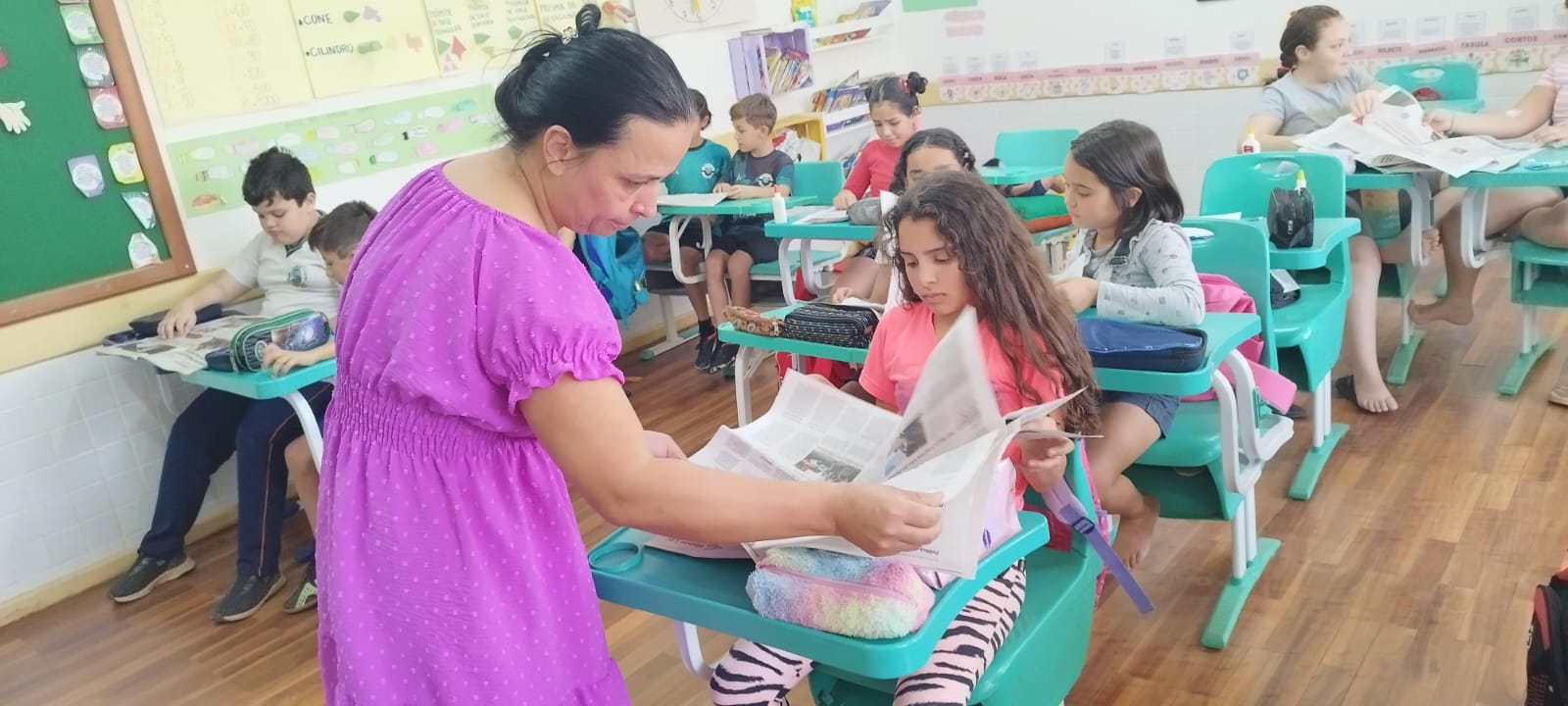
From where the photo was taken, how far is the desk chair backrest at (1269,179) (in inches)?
116

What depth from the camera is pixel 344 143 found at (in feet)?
12.7

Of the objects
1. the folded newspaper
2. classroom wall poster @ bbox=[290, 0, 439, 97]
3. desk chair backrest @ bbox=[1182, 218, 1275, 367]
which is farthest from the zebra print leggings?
classroom wall poster @ bbox=[290, 0, 439, 97]

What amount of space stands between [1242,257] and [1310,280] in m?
0.72

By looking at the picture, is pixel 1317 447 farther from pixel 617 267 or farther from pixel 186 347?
pixel 186 347

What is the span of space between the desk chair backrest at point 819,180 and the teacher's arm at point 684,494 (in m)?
3.45

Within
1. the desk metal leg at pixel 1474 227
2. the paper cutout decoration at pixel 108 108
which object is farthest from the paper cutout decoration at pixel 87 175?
the desk metal leg at pixel 1474 227

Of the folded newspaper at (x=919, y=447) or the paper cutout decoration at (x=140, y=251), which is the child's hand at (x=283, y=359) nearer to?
the paper cutout decoration at (x=140, y=251)

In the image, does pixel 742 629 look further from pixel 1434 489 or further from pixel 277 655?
pixel 1434 489

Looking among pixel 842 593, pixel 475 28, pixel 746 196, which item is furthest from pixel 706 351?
pixel 842 593

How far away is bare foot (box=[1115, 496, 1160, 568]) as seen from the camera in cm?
235

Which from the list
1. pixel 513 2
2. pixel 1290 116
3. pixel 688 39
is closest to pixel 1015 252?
pixel 1290 116

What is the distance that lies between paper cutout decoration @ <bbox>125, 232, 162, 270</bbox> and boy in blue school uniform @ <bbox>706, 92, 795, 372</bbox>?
1994 mm

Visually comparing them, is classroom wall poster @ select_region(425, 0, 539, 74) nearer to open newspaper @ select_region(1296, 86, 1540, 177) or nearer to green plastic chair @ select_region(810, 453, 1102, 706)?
open newspaper @ select_region(1296, 86, 1540, 177)

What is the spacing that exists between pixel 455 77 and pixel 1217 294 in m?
3.06
